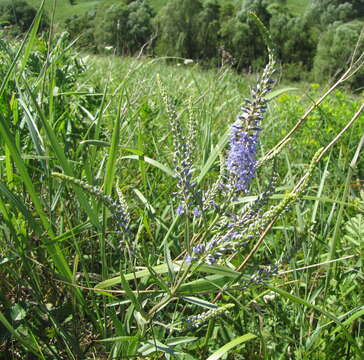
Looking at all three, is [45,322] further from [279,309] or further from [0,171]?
[279,309]

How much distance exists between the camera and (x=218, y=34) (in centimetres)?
1459

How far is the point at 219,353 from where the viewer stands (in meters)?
1.18

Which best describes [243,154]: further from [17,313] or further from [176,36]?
[176,36]

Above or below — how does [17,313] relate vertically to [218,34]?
below

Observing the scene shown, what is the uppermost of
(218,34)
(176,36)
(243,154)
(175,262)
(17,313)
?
(218,34)

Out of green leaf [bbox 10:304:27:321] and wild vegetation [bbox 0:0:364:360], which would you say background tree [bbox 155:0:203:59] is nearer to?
wild vegetation [bbox 0:0:364:360]

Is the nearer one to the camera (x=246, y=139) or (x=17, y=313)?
(x=246, y=139)

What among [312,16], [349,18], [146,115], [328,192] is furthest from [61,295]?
[349,18]

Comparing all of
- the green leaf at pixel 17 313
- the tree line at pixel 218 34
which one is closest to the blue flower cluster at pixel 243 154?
the tree line at pixel 218 34

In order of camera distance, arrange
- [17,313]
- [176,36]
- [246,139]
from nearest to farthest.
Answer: [246,139], [17,313], [176,36]

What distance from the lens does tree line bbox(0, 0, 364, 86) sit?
4.83 metres

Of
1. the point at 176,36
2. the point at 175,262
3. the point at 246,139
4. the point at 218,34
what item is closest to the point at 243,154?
the point at 246,139

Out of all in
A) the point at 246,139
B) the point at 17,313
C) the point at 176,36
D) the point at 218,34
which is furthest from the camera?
the point at 218,34

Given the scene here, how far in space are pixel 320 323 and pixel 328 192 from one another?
1.38 meters
